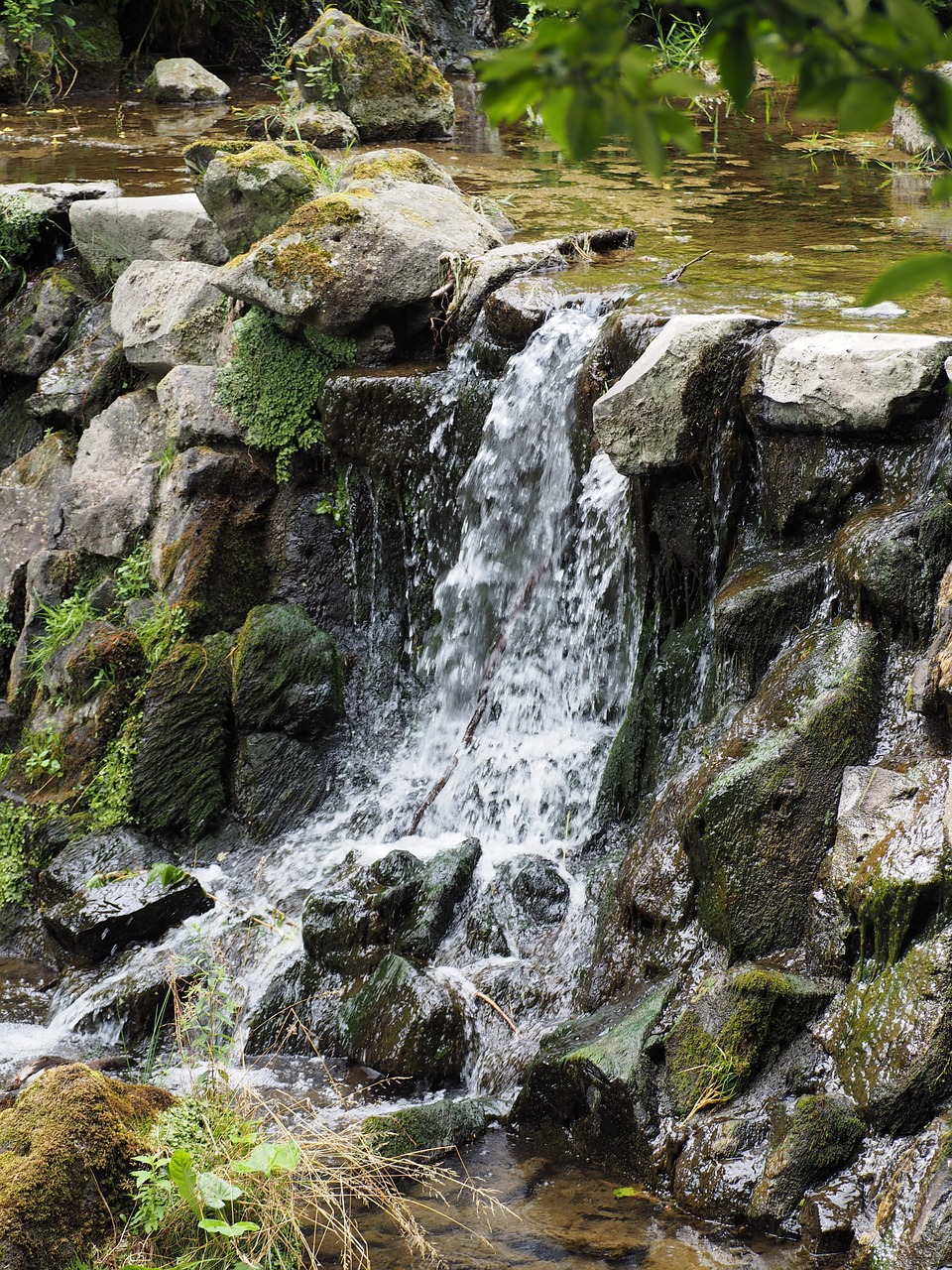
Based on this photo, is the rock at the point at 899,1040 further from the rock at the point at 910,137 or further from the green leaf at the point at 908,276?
the rock at the point at 910,137

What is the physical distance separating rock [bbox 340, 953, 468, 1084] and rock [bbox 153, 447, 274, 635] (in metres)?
2.73

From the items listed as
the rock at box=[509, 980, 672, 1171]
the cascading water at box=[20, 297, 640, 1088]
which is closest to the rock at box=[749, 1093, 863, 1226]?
the rock at box=[509, 980, 672, 1171]

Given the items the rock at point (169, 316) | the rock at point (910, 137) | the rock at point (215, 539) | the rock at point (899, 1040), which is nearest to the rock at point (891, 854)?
the rock at point (899, 1040)

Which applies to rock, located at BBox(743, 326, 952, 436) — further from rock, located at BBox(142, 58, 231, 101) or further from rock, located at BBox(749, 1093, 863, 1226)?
rock, located at BBox(142, 58, 231, 101)

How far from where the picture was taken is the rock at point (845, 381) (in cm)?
475

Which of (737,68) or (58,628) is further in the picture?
(58,628)

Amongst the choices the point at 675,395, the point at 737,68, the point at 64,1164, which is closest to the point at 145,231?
the point at 675,395

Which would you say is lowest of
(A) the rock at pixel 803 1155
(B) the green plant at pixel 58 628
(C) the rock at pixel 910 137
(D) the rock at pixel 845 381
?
(A) the rock at pixel 803 1155

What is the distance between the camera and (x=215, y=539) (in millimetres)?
6855

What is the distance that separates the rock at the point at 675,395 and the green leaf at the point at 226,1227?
136 inches

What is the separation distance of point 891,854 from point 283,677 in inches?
137

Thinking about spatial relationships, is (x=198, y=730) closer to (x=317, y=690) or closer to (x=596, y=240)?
(x=317, y=690)

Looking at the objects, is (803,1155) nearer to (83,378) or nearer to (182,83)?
(83,378)

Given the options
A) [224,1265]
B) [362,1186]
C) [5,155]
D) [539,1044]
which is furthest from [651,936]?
[5,155]
